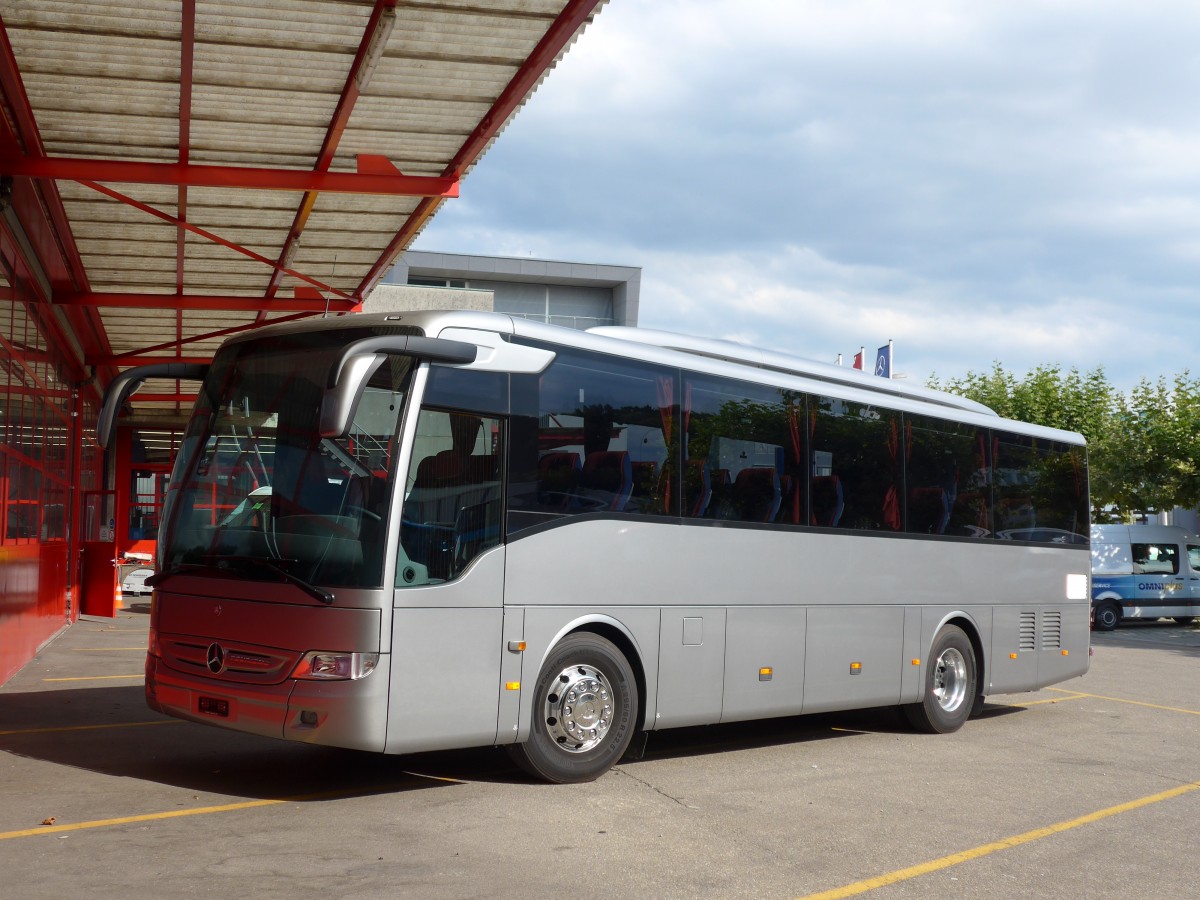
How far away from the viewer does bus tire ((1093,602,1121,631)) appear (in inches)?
1137

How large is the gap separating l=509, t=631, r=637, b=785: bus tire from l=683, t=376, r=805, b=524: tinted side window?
1345mm

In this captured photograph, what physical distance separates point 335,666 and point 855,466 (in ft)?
17.3

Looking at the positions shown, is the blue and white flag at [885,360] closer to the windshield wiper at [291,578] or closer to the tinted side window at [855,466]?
the tinted side window at [855,466]

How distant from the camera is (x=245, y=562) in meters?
7.39

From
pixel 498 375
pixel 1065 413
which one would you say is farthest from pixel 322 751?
pixel 1065 413

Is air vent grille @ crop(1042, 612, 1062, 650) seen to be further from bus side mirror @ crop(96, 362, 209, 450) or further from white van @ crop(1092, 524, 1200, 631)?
white van @ crop(1092, 524, 1200, 631)

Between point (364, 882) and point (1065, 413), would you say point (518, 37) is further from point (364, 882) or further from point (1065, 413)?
point (1065, 413)

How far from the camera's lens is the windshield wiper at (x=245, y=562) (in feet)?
23.1

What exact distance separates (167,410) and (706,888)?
28.7 metres

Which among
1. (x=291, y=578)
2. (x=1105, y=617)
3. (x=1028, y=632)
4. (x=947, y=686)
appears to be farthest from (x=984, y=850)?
(x=1105, y=617)

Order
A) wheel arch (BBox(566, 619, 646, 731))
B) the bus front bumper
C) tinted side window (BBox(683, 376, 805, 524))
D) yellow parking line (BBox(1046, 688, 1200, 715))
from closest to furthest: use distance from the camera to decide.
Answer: the bus front bumper < wheel arch (BBox(566, 619, 646, 731)) < tinted side window (BBox(683, 376, 805, 524)) < yellow parking line (BBox(1046, 688, 1200, 715))

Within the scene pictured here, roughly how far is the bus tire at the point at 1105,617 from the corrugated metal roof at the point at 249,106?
20.1 metres

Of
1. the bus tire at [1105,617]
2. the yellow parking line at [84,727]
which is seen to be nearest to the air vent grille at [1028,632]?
the yellow parking line at [84,727]

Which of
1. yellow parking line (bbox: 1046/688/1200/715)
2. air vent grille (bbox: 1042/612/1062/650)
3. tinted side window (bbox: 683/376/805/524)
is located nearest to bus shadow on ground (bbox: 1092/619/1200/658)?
yellow parking line (bbox: 1046/688/1200/715)
